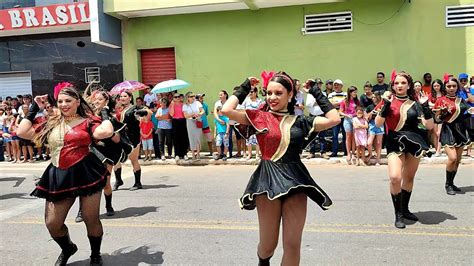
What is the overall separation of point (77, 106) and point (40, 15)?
13.0m

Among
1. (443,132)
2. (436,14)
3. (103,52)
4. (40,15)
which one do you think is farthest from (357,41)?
(40,15)

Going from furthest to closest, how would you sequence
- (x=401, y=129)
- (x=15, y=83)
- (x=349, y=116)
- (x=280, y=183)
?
1. (x=15, y=83)
2. (x=349, y=116)
3. (x=401, y=129)
4. (x=280, y=183)

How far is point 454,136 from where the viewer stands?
780 cm

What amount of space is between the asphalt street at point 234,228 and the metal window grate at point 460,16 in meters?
6.03

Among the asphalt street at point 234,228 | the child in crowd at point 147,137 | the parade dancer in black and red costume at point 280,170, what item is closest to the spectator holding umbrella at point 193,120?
the child in crowd at point 147,137

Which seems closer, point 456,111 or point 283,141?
point 283,141

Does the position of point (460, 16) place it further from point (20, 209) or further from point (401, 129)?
point (20, 209)

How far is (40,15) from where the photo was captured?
16.2 meters

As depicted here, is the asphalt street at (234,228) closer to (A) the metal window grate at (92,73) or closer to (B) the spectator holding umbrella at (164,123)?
(B) the spectator holding umbrella at (164,123)

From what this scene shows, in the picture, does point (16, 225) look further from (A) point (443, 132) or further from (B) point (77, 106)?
(A) point (443, 132)

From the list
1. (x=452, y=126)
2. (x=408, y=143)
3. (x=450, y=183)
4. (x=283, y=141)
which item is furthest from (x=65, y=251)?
(x=452, y=126)

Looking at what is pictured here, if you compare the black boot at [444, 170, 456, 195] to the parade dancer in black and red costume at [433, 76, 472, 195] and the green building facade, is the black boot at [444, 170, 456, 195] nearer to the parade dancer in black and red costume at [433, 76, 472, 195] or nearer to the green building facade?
the parade dancer in black and red costume at [433, 76, 472, 195]

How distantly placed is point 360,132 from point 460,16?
5.23 m

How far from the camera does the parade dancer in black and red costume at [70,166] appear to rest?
4.59 metres
